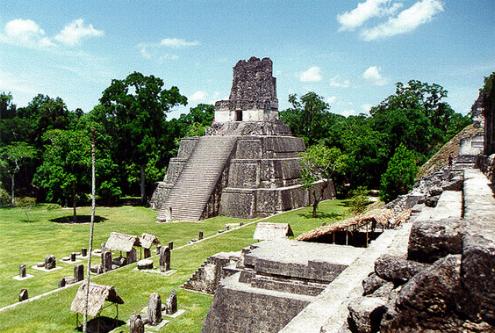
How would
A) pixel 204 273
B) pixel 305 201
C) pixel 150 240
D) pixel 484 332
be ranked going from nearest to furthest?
pixel 484 332 < pixel 204 273 < pixel 150 240 < pixel 305 201

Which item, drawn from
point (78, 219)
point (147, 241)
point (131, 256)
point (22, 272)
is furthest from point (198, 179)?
point (22, 272)

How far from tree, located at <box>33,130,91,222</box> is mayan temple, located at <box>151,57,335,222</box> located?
5.71 meters

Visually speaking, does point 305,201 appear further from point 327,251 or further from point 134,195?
point 327,251

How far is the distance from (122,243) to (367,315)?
1409 centimetres

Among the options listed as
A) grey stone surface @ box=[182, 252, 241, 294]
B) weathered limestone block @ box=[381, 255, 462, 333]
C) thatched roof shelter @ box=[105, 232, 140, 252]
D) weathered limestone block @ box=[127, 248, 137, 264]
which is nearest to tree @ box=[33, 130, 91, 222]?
thatched roof shelter @ box=[105, 232, 140, 252]

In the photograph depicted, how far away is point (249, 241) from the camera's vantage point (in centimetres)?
1905

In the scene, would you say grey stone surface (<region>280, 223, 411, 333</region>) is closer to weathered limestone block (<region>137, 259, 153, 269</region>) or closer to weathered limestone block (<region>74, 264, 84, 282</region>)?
weathered limestone block (<region>137, 259, 153, 269</region>)

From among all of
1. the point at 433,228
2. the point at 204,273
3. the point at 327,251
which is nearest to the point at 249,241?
the point at 204,273

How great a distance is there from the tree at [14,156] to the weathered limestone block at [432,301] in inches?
1484

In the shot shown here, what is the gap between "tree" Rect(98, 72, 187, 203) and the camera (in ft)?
114

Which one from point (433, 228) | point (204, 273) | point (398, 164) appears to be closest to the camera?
point (433, 228)

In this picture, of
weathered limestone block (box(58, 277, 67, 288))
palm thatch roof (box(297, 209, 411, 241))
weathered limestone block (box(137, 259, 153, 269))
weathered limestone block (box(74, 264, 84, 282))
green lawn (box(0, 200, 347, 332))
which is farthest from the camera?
weathered limestone block (box(137, 259, 153, 269))

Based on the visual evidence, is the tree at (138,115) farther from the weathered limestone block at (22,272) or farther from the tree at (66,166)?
the weathered limestone block at (22,272)

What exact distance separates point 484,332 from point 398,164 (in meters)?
25.5
